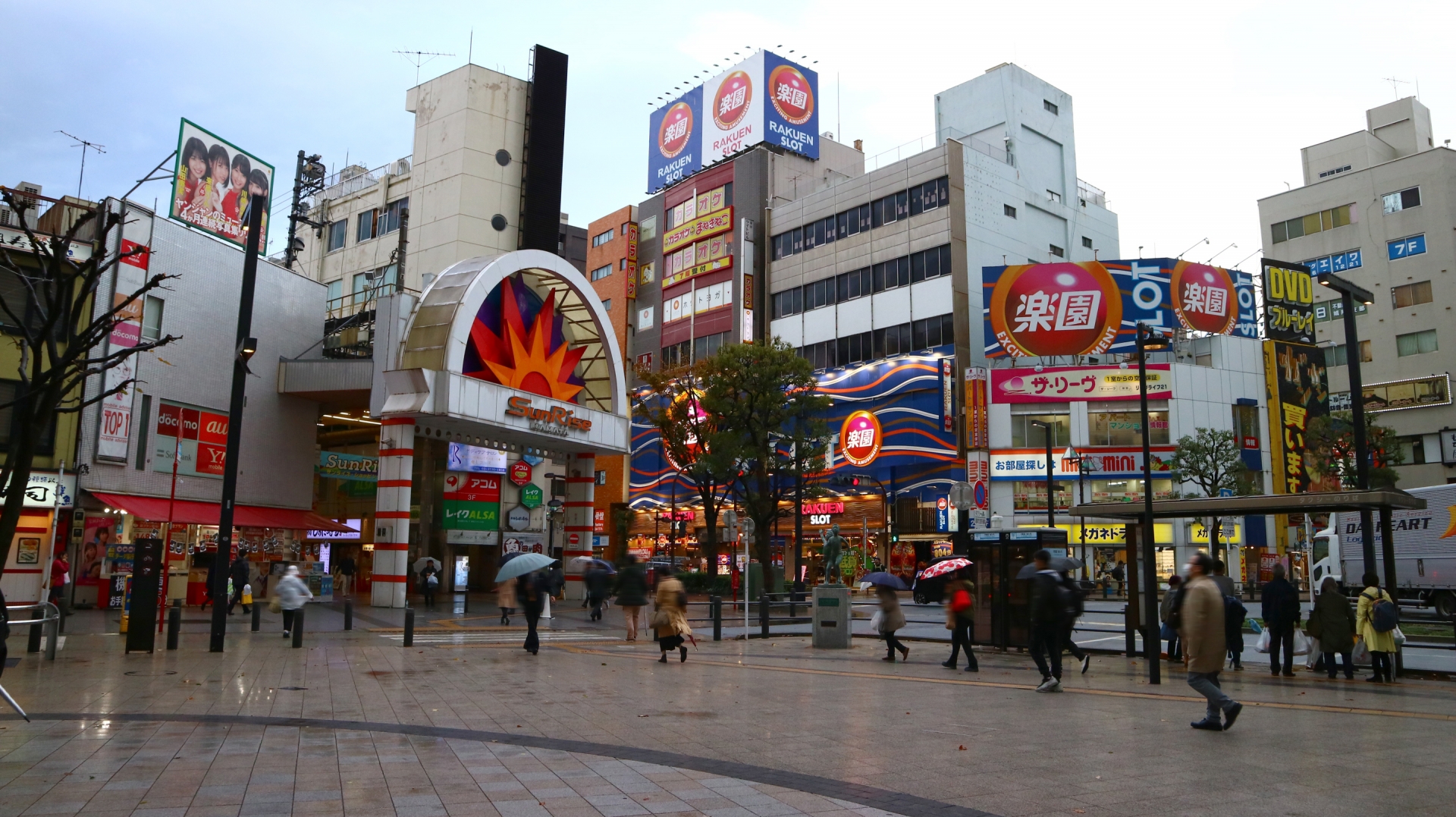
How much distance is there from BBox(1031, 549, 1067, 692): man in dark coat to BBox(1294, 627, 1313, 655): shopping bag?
4.98 metres

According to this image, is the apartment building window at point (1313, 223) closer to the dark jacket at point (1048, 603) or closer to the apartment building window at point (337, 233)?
the apartment building window at point (337, 233)

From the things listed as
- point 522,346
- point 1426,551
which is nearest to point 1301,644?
point 1426,551

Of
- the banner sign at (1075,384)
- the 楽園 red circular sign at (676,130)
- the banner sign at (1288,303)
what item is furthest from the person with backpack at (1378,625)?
the 楽園 red circular sign at (676,130)

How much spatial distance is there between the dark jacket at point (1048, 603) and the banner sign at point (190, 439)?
2569cm

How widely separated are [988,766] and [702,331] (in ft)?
197

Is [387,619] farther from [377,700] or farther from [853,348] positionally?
[853,348]

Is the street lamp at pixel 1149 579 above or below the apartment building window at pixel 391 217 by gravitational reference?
below

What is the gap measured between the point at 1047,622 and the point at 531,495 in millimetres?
33689

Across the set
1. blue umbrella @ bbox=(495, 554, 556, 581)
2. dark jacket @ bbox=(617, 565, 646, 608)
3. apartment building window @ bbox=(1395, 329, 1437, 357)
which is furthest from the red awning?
apartment building window @ bbox=(1395, 329, 1437, 357)

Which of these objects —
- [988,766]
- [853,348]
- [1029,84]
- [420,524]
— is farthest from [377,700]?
[1029,84]

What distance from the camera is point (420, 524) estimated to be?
4041 centimetres

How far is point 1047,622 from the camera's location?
517 inches

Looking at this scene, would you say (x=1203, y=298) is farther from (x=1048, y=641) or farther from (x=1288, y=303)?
(x=1048, y=641)

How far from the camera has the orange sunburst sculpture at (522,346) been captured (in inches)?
1276
